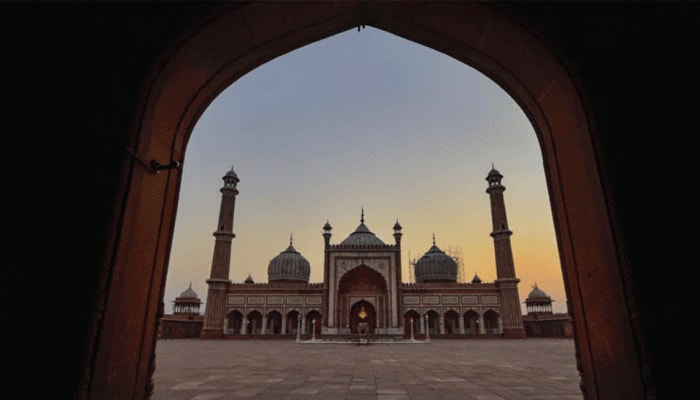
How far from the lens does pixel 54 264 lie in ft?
6.07

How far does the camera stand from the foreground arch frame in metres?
2.16

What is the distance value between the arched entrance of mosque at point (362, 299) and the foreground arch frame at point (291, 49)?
96.8 ft

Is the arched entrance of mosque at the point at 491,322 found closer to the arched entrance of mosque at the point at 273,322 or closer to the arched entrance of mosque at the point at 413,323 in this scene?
the arched entrance of mosque at the point at 413,323

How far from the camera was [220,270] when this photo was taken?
3216cm

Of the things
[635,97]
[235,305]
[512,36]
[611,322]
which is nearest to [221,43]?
[512,36]

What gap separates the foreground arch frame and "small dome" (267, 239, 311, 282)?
37.0 m

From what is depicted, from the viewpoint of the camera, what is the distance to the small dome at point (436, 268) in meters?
39.5

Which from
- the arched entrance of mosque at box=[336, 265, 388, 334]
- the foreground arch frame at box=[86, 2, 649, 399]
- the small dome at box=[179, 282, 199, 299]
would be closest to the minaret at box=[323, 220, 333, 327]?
the arched entrance of mosque at box=[336, 265, 388, 334]

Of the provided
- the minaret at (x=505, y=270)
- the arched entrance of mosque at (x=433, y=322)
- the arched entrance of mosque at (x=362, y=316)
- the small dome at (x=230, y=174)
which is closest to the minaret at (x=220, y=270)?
the small dome at (x=230, y=174)

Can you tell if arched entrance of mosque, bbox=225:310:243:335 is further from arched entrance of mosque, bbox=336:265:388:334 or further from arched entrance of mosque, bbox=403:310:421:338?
arched entrance of mosque, bbox=403:310:421:338

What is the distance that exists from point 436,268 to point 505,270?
27.7 feet

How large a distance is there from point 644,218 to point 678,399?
880 mm

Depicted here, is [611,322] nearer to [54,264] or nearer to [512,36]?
[512,36]

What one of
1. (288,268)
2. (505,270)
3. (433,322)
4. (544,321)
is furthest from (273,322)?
(544,321)
